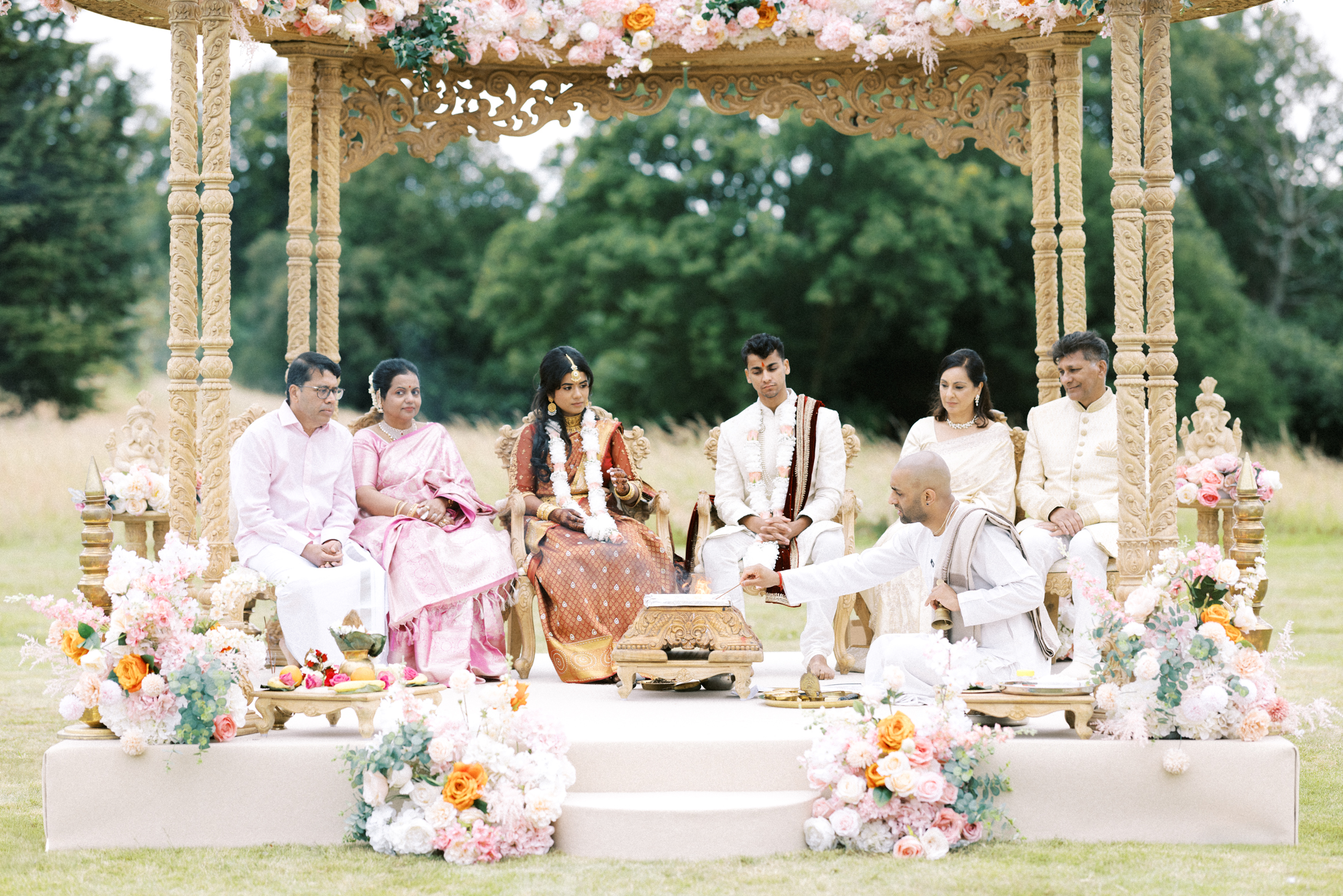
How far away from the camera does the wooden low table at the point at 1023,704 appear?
17.6ft

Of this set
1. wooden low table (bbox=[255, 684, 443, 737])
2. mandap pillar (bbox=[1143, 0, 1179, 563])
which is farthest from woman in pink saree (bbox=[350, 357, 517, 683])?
mandap pillar (bbox=[1143, 0, 1179, 563])

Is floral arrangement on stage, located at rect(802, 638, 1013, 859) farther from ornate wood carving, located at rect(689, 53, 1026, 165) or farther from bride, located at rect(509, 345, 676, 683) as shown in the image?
ornate wood carving, located at rect(689, 53, 1026, 165)

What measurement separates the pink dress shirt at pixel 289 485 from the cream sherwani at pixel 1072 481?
10.5ft

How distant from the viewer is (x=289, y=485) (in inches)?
276

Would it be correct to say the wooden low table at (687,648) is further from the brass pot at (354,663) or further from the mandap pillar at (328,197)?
the mandap pillar at (328,197)

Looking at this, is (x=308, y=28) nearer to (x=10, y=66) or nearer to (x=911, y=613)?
(x=911, y=613)

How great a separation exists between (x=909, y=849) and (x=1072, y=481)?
2968mm

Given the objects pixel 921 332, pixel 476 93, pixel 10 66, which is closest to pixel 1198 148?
pixel 921 332

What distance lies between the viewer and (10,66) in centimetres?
2266

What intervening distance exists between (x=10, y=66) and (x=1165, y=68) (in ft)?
67.5

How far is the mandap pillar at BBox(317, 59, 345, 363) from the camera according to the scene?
329 inches

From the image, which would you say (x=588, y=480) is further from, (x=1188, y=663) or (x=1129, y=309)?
(x=1188, y=663)

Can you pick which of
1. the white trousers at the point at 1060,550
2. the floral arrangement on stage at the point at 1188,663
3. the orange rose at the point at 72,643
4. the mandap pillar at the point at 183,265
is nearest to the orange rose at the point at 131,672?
the orange rose at the point at 72,643

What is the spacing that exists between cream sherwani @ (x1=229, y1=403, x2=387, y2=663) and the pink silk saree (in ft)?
0.46
